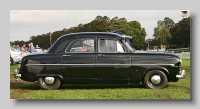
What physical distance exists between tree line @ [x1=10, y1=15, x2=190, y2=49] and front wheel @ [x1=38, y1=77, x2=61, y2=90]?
933 millimetres

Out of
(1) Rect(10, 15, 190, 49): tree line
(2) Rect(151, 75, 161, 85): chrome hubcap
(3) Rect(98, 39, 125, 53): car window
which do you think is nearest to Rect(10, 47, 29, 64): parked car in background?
(1) Rect(10, 15, 190, 49): tree line

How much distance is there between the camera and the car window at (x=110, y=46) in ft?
34.5

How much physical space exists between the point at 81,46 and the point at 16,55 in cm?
194

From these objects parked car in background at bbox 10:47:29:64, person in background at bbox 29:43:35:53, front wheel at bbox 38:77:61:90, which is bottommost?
front wheel at bbox 38:77:61:90

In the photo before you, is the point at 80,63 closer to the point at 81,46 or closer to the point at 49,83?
the point at 81,46

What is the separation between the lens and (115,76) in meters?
10.4

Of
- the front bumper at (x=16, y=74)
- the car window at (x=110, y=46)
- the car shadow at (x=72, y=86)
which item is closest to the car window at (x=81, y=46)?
the car window at (x=110, y=46)

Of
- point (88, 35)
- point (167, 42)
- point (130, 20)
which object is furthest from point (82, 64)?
point (167, 42)

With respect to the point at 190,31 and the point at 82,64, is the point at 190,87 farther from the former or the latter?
the point at 82,64

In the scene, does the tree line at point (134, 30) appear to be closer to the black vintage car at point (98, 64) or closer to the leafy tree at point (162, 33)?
the leafy tree at point (162, 33)

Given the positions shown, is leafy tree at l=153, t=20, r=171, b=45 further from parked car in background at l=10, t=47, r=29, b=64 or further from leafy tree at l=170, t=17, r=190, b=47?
parked car in background at l=10, t=47, r=29, b=64

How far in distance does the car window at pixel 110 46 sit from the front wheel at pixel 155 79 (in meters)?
0.97

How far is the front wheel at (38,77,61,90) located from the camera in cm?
1060

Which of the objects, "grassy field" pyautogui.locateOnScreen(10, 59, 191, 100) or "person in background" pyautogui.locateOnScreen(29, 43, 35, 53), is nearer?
"grassy field" pyautogui.locateOnScreen(10, 59, 191, 100)
